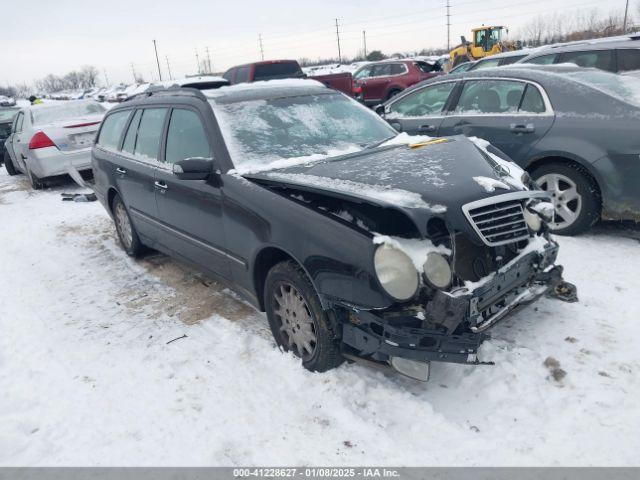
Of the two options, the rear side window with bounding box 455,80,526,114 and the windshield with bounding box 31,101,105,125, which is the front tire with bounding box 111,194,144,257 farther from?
the windshield with bounding box 31,101,105,125

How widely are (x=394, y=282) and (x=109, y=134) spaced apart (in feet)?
14.7

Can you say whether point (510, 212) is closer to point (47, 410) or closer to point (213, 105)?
point (213, 105)

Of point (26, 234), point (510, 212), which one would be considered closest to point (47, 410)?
point (510, 212)

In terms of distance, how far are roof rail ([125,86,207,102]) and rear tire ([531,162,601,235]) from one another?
338 centimetres

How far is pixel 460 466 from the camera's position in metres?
2.35

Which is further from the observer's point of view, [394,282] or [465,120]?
[465,120]

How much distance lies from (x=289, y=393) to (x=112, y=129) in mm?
4066

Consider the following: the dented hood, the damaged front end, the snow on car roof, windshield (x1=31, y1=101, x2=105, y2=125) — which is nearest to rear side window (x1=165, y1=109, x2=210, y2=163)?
the snow on car roof

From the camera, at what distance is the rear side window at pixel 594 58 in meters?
7.12

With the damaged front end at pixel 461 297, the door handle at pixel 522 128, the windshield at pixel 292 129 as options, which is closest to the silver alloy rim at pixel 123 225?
the windshield at pixel 292 129

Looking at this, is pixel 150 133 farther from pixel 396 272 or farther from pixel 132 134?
pixel 396 272

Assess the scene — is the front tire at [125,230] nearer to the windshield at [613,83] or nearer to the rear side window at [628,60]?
the windshield at [613,83]

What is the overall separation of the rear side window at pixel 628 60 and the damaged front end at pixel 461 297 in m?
5.61

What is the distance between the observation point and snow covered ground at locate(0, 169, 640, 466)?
2500 mm
